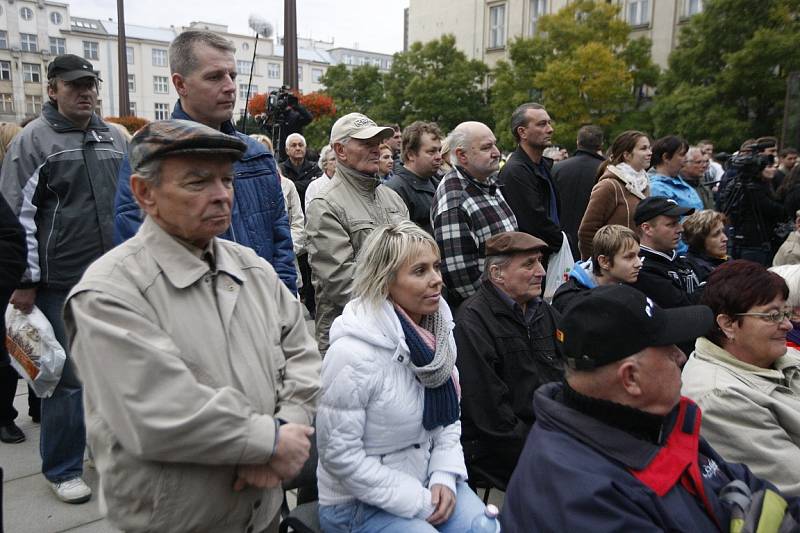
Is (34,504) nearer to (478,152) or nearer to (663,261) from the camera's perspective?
(478,152)

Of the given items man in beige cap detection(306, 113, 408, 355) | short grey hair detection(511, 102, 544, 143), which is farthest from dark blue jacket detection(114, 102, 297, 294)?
short grey hair detection(511, 102, 544, 143)

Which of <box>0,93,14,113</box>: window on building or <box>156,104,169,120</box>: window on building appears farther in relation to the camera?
<box>156,104,169,120</box>: window on building

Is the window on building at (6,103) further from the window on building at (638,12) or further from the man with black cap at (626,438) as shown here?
the man with black cap at (626,438)

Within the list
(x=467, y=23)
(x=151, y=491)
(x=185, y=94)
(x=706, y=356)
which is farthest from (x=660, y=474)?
(x=467, y=23)

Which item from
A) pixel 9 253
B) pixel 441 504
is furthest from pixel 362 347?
pixel 9 253

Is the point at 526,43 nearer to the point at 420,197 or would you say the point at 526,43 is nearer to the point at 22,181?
the point at 420,197

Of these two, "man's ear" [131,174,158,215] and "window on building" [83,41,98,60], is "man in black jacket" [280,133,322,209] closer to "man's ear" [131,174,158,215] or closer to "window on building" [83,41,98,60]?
"man's ear" [131,174,158,215]

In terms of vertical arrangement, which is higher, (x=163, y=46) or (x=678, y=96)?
(x=163, y=46)

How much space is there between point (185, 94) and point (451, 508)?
2.08m

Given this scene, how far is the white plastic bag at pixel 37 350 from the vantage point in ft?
10.9

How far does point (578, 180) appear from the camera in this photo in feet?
20.6

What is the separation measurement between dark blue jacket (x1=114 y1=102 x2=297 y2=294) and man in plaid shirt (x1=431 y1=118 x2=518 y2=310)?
1185 millimetres

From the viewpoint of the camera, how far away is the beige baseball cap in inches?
143

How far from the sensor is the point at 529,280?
3277 mm
